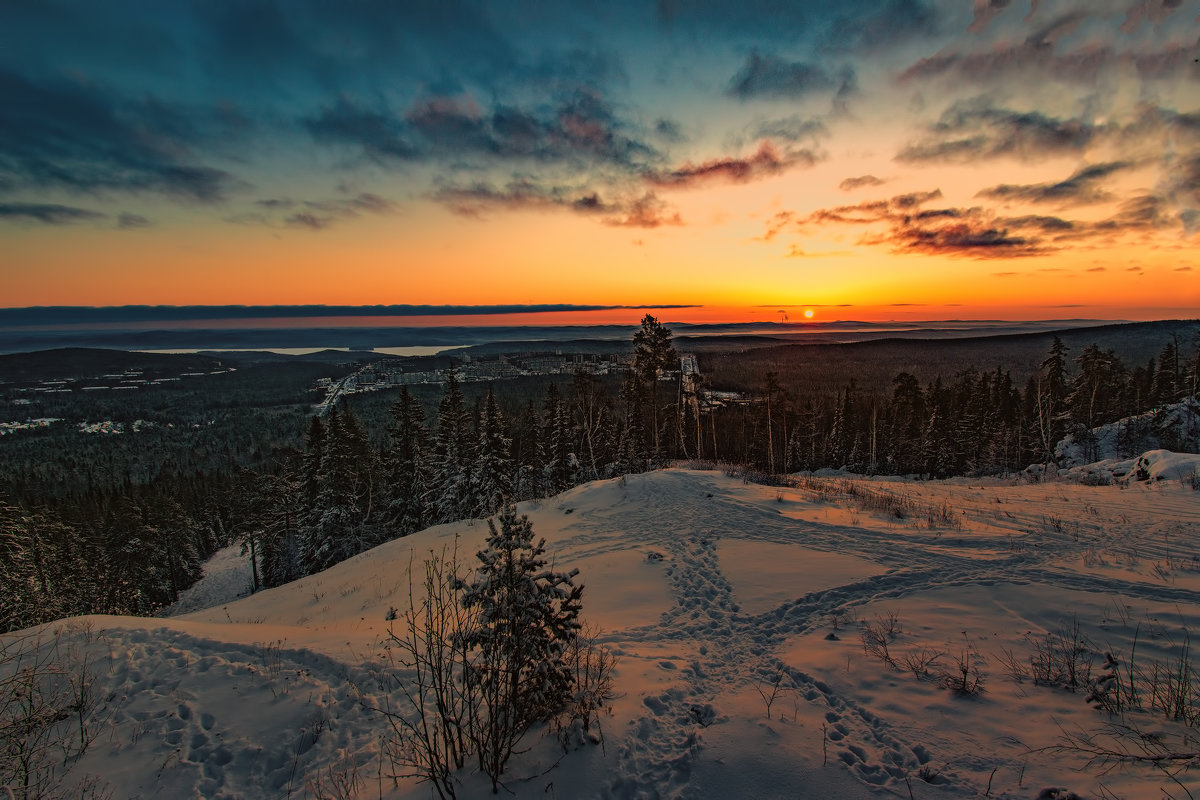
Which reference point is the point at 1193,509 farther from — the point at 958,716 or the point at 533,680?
the point at 533,680

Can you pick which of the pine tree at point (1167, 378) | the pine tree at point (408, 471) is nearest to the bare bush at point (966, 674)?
the pine tree at point (408, 471)

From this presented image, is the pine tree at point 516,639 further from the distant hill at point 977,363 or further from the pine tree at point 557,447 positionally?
the distant hill at point 977,363

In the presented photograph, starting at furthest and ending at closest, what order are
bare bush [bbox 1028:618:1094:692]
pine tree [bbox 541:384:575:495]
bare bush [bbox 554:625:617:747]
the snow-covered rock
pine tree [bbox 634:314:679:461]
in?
pine tree [bbox 541:384:575:495] < pine tree [bbox 634:314:679:461] < the snow-covered rock < bare bush [bbox 1028:618:1094:692] < bare bush [bbox 554:625:617:747]

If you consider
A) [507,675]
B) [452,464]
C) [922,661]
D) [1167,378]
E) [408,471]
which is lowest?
[408,471]

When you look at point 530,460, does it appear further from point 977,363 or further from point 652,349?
point 977,363

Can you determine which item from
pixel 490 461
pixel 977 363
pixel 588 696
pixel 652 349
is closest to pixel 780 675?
pixel 588 696

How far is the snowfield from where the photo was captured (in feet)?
12.8

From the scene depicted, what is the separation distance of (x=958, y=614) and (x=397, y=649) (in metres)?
8.02

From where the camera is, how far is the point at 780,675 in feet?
18.0

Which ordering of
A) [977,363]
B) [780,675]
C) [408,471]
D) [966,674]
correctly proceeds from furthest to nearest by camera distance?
[977,363], [408,471], [780,675], [966,674]

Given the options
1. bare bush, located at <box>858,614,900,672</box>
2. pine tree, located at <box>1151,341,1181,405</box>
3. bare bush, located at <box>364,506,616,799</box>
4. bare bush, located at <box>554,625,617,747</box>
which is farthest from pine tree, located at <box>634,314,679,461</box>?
pine tree, located at <box>1151,341,1181,405</box>

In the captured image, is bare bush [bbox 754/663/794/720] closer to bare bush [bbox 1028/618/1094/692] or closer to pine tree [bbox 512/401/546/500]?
bare bush [bbox 1028/618/1094/692]

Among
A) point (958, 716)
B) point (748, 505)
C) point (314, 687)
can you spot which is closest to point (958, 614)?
point (958, 716)

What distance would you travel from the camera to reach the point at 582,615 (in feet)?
26.1
